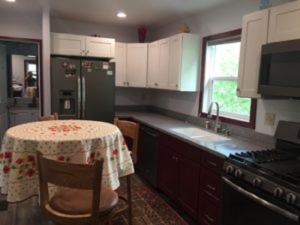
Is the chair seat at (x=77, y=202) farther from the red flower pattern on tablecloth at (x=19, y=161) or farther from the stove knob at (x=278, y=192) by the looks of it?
the stove knob at (x=278, y=192)

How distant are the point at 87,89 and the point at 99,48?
0.77 m

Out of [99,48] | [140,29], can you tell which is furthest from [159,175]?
[140,29]

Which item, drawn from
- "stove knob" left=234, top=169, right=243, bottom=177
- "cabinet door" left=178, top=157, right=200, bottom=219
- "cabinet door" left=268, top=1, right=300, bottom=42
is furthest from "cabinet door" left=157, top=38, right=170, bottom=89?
"stove knob" left=234, top=169, right=243, bottom=177

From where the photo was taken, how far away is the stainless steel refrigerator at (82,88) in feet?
12.5

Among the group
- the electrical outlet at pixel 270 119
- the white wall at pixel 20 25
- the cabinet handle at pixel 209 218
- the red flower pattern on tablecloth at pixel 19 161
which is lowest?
the cabinet handle at pixel 209 218

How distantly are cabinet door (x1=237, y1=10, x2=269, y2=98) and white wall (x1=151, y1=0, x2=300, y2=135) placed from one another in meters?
0.36

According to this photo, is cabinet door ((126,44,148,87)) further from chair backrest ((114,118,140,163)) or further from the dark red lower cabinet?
chair backrest ((114,118,140,163))

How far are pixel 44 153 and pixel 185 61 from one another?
88.0 inches

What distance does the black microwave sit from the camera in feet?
6.00

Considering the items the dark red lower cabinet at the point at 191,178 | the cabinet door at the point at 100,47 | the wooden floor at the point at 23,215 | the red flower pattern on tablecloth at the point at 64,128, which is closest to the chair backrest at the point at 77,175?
the red flower pattern on tablecloth at the point at 64,128

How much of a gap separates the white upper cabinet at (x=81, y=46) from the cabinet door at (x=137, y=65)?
35 cm

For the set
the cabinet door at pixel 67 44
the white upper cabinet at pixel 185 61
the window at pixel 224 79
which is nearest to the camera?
the window at pixel 224 79

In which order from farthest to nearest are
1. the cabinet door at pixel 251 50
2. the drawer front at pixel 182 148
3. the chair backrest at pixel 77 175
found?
the drawer front at pixel 182 148
the cabinet door at pixel 251 50
the chair backrest at pixel 77 175

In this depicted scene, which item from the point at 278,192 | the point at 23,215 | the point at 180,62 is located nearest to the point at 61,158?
the point at 23,215
